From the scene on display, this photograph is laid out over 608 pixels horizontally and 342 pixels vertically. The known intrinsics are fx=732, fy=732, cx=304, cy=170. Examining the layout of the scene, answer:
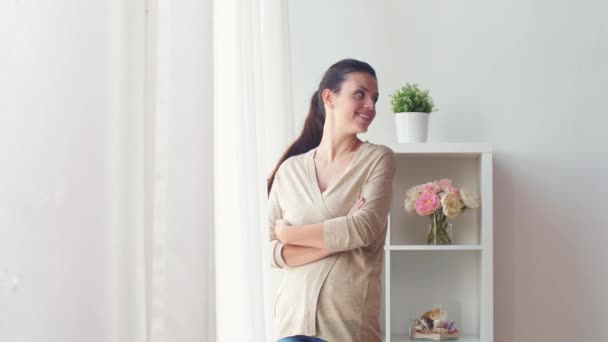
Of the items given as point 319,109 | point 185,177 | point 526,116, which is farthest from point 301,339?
point 526,116

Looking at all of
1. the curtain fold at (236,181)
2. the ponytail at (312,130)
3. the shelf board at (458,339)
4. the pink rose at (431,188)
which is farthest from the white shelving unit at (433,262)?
the curtain fold at (236,181)

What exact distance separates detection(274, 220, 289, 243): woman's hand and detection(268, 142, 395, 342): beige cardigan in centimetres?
2

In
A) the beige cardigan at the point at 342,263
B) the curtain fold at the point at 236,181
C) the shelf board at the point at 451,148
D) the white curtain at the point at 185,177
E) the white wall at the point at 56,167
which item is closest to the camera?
the white wall at the point at 56,167

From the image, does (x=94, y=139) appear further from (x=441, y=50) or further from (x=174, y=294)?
(x=441, y=50)

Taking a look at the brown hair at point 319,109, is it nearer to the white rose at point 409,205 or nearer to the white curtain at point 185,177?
the white rose at point 409,205

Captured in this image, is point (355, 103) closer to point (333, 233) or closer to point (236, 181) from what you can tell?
point (333, 233)

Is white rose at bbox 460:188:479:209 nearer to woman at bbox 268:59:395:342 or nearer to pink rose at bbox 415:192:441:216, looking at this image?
pink rose at bbox 415:192:441:216

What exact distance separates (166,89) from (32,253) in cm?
20

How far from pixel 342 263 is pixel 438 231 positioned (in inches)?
35.2

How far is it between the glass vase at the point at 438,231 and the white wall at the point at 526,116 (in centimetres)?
24

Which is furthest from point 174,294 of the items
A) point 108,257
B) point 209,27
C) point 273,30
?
point 273,30

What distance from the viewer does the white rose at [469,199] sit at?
249 cm

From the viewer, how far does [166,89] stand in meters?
0.55

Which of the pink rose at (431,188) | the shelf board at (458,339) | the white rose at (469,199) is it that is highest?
the pink rose at (431,188)
